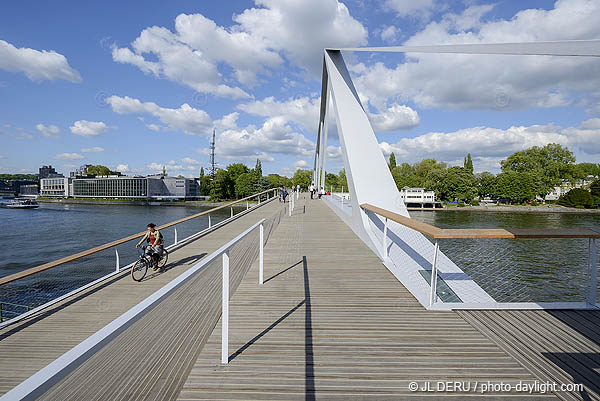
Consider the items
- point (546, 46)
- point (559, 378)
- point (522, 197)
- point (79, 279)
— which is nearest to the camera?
point (559, 378)

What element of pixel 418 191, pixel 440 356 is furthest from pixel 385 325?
pixel 418 191

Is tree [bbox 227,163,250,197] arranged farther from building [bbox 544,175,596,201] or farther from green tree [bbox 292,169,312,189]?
building [bbox 544,175,596,201]

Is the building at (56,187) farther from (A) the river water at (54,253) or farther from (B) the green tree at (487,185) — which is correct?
(B) the green tree at (487,185)

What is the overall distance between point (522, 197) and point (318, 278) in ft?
216

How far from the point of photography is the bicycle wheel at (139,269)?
4.80 metres

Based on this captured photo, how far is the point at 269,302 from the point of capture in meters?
3.00

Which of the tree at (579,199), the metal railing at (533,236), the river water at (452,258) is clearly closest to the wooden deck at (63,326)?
the metal railing at (533,236)

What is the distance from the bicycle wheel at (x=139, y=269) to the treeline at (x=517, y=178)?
59.4 meters

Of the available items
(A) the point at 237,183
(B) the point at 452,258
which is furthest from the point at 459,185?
(B) the point at 452,258

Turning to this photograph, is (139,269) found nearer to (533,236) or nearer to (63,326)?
(63,326)

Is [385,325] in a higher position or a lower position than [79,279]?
higher

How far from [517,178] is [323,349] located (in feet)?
220

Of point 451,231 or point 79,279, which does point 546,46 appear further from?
point 79,279

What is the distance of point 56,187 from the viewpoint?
85.8 meters
